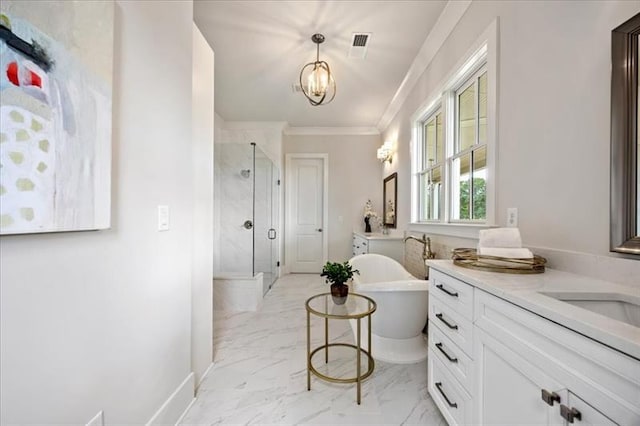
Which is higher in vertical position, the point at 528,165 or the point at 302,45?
the point at 302,45

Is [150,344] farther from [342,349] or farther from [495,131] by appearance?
[495,131]

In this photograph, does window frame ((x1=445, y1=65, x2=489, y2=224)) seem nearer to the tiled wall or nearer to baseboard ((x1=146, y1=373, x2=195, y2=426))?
the tiled wall

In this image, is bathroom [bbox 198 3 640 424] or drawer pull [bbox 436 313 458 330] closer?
bathroom [bbox 198 3 640 424]

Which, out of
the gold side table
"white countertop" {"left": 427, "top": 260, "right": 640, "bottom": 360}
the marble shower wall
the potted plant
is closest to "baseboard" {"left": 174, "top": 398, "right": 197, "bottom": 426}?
the gold side table

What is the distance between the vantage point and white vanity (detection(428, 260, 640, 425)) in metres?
0.55

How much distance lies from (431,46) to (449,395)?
2.71m

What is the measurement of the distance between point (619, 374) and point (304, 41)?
2852mm

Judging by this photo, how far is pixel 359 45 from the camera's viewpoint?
251 centimetres

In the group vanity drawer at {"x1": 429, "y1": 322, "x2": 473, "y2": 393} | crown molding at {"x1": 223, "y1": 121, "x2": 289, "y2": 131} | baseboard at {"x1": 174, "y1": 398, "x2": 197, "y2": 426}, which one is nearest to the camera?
vanity drawer at {"x1": 429, "y1": 322, "x2": 473, "y2": 393}

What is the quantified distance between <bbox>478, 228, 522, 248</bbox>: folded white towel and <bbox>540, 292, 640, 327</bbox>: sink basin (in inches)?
15.3

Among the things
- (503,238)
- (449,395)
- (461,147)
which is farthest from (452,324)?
(461,147)

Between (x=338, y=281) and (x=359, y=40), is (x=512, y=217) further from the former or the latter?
(x=359, y=40)

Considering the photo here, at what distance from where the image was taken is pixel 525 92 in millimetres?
1351

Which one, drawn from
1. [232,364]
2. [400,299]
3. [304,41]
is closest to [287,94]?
[304,41]
